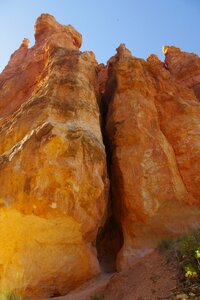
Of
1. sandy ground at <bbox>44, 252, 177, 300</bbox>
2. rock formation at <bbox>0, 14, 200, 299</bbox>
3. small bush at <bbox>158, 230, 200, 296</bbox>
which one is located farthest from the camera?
rock formation at <bbox>0, 14, 200, 299</bbox>

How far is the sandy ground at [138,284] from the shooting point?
7875 millimetres

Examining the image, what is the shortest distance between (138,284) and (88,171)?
4074mm

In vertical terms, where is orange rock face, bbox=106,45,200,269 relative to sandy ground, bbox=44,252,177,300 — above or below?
above

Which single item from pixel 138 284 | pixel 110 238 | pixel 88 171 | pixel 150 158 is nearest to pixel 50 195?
pixel 88 171

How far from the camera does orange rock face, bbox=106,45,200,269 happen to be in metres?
11.8

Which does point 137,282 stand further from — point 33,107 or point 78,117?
point 33,107

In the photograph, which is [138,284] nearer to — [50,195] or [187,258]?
[187,258]

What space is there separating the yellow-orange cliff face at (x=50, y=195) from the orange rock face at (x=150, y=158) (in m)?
1.38

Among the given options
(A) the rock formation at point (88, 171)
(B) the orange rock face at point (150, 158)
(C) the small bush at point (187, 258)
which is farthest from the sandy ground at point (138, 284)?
(B) the orange rock face at point (150, 158)

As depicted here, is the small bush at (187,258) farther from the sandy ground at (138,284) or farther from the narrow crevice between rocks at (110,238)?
the narrow crevice between rocks at (110,238)

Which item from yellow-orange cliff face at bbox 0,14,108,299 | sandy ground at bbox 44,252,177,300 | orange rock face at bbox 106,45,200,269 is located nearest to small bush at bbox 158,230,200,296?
sandy ground at bbox 44,252,177,300

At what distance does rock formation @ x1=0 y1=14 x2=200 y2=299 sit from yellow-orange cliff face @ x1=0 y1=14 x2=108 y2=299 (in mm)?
32

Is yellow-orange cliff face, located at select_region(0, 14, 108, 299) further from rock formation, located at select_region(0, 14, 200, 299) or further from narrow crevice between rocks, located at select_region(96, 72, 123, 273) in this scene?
narrow crevice between rocks, located at select_region(96, 72, 123, 273)

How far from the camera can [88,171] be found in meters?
10.9
